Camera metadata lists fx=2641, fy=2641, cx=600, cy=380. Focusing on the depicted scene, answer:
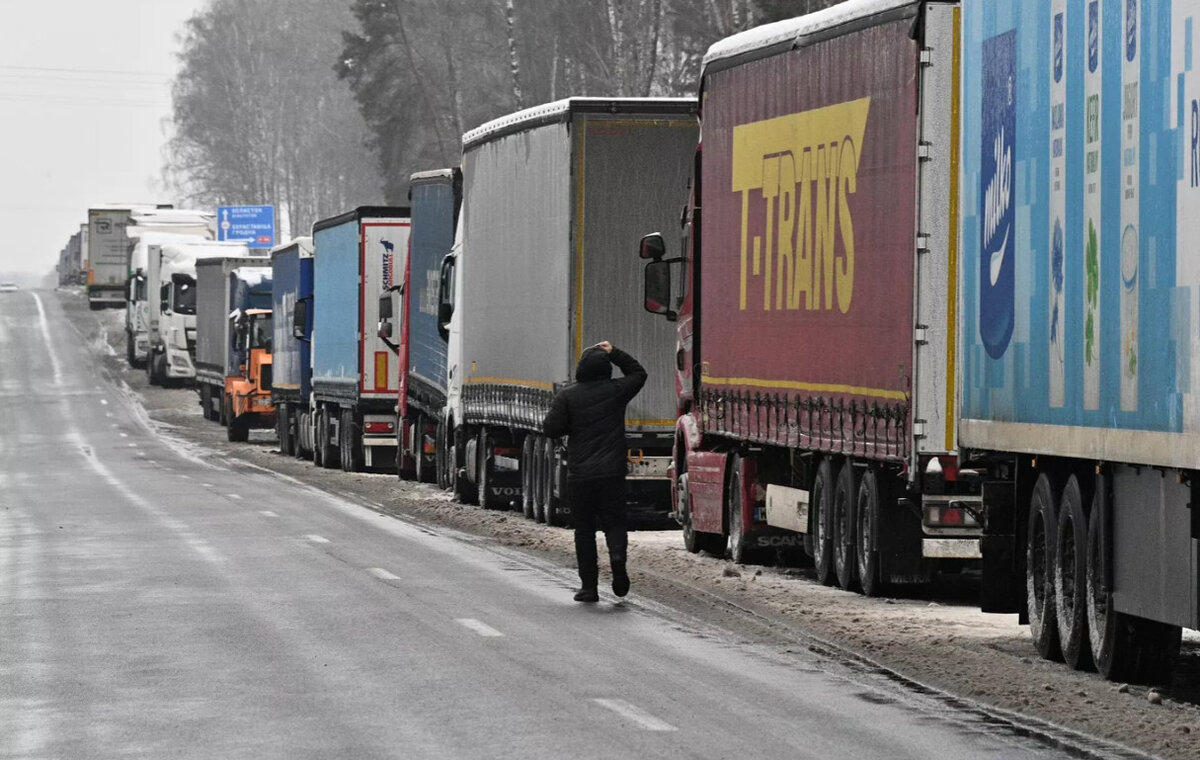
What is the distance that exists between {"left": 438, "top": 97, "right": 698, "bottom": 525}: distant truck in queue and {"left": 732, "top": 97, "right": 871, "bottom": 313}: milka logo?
Answer: 13.2ft

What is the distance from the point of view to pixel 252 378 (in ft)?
178

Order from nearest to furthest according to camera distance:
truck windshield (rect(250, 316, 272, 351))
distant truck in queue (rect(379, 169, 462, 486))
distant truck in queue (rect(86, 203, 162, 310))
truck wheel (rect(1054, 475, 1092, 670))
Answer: truck wheel (rect(1054, 475, 1092, 670)) < distant truck in queue (rect(379, 169, 462, 486)) < truck windshield (rect(250, 316, 272, 351)) < distant truck in queue (rect(86, 203, 162, 310))

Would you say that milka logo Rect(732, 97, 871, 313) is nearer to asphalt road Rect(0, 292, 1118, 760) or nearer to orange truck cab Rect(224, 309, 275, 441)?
asphalt road Rect(0, 292, 1118, 760)

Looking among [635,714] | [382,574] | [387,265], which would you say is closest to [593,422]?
[382,574]

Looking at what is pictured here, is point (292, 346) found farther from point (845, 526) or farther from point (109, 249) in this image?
point (109, 249)

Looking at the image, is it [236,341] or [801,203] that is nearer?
[801,203]

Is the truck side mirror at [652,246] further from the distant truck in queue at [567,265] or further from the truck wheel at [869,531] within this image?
the truck wheel at [869,531]

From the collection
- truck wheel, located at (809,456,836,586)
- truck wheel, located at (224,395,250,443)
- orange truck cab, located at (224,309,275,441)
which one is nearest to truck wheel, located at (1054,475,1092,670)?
truck wheel, located at (809,456,836,586)

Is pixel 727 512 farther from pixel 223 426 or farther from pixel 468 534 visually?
pixel 223 426

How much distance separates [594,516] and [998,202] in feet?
14.6

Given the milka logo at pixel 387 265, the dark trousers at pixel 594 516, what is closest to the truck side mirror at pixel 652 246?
the dark trousers at pixel 594 516

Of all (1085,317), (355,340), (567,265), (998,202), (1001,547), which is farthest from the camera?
(355,340)

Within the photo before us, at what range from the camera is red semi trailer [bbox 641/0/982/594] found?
16.2m

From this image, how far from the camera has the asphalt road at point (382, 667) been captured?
10.5 meters
